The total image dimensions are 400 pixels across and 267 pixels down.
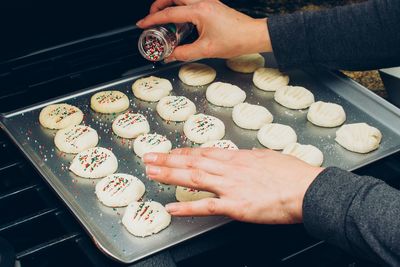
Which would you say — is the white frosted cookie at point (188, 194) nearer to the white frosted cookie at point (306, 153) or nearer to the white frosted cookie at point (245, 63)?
the white frosted cookie at point (306, 153)

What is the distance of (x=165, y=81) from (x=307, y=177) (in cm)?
73

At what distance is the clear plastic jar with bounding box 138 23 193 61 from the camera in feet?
5.74

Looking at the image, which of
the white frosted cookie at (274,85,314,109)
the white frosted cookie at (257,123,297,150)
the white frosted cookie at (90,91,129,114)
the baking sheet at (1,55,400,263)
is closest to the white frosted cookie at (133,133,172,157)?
the baking sheet at (1,55,400,263)

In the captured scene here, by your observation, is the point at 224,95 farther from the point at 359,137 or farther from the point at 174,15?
the point at 359,137

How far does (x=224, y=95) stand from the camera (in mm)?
1831

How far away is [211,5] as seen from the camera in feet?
5.84

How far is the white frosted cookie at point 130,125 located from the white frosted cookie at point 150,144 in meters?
0.03

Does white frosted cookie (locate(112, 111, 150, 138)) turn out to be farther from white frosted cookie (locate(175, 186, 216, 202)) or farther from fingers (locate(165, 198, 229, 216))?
fingers (locate(165, 198, 229, 216))

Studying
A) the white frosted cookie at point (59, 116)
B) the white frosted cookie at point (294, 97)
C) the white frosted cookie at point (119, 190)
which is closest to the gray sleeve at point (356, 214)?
the white frosted cookie at point (119, 190)

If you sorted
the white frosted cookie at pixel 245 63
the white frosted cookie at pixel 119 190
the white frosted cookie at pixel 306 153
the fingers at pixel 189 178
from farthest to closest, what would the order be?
the white frosted cookie at pixel 245 63 → the white frosted cookie at pixel 306 153 → the white frosted cookie at pixel 119 190 → the fingers at pixel 189 178

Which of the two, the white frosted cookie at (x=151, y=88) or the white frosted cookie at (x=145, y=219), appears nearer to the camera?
the white frosted cookie at (x=145, y=219)

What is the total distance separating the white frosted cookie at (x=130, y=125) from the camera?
1.69 metres

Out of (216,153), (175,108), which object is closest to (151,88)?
(175,108)

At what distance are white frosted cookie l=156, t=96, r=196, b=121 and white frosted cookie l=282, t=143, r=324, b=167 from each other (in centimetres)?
32
